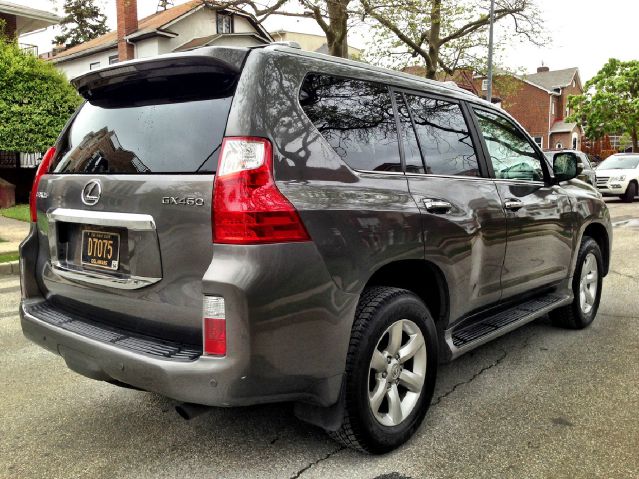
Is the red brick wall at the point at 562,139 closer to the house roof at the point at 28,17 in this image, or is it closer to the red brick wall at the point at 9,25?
the house roof at the point at 28,17

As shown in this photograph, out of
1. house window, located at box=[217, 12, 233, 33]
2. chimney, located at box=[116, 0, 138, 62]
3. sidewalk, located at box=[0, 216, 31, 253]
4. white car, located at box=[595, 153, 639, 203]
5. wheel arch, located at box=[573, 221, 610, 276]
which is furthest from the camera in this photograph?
house window, located at box=[217, 12, 233, 33]

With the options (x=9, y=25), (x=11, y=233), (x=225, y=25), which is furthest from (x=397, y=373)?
(x=225, y=25)

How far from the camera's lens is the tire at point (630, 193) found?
18.7 metres

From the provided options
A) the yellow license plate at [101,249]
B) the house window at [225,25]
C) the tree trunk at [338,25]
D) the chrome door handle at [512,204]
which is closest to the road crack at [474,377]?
the chrome door handle at [512,204]

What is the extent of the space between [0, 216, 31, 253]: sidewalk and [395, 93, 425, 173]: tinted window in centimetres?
696

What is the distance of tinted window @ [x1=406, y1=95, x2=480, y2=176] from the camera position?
10.5 feet

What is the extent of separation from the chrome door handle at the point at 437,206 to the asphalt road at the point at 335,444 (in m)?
1.13

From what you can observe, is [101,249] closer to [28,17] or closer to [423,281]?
[423,281]

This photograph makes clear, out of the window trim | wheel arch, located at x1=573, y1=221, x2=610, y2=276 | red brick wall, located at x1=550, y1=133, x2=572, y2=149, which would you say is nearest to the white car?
wheel arch, located at x1=573, y1=221, x2=610, y2=276

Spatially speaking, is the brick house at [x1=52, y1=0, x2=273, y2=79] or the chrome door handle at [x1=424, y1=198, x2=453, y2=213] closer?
the chrome door handle at [x1=424, y1=198, x2=453, y2=213]

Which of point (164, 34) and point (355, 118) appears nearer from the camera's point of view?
point (355, 118)

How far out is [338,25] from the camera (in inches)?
765

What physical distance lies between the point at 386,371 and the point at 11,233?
954 centimetres

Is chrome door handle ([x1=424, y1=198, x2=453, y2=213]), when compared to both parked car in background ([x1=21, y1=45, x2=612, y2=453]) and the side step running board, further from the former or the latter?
the side step running board
